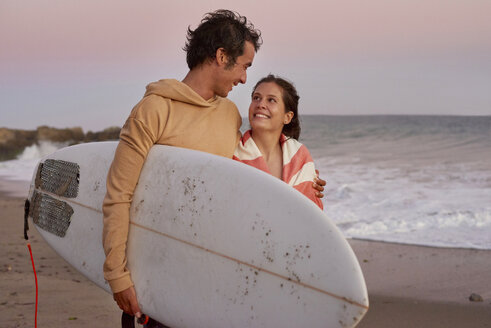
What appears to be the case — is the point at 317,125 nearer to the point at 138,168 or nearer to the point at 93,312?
the point at 93,312

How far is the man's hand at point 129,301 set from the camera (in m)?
2.19

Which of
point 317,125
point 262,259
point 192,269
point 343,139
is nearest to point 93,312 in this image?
point 192,269

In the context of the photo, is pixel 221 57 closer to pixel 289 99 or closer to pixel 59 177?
pixel 289 99

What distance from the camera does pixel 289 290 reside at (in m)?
2.02

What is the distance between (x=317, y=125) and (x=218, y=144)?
23.4 metres

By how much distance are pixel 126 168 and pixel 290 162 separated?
0.67 meters

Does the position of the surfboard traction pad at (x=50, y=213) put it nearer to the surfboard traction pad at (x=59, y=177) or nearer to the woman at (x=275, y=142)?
the surfboard traction pad at (x=59, y=177)

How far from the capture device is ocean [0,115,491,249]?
20.5 ft

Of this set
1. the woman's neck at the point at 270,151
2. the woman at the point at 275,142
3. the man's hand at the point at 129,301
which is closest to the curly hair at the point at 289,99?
the woman at the point at 275,142

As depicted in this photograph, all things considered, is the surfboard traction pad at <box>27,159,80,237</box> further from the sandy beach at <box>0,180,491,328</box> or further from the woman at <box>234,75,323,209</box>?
the sandy beach at <box>0,180,491,328</box>

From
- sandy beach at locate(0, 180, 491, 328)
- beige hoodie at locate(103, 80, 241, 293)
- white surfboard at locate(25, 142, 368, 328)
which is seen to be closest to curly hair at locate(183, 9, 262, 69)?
beige hoodie at locate(103, 80, 241, 293)

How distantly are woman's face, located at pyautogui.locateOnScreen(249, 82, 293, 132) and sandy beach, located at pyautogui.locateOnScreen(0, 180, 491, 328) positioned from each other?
1.80 m

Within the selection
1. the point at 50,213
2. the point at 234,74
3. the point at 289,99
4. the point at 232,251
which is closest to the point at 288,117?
the point at 289,99

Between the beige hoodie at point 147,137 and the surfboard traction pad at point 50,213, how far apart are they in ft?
2.05
